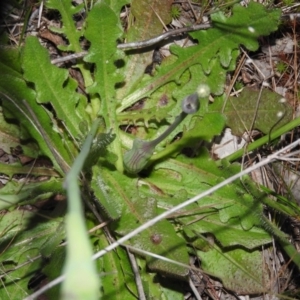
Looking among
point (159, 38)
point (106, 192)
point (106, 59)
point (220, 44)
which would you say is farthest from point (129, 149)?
point (220, 44)

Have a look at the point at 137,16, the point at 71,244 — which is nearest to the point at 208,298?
the point at 137,16

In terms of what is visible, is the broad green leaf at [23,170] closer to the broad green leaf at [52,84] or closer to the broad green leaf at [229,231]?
the broad green leaf at [52,84]

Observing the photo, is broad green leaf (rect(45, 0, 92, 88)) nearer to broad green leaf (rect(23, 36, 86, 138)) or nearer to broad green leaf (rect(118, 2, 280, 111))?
broad green leaf (rect(23, 36, 86, 138))

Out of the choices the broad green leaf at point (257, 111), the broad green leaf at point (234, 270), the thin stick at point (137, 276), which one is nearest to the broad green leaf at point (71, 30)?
the broad green leaf at point (257, 111)

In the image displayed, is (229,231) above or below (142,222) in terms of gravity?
below

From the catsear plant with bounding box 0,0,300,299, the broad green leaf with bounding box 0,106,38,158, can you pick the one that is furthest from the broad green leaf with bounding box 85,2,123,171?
the broad green leaf with bounding box 0,106,38,158

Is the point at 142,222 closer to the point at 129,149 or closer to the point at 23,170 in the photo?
the point at 129,149
